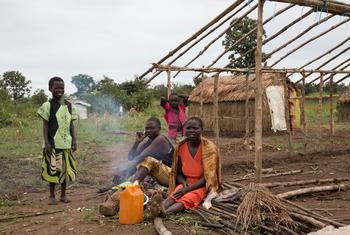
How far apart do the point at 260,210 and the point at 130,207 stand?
1166 mm

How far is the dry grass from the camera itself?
148 inches

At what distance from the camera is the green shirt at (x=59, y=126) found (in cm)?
520

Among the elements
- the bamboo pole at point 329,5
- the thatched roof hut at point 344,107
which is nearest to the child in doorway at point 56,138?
the bamboo pole at point 329,5

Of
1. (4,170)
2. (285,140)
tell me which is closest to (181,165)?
(4,170)

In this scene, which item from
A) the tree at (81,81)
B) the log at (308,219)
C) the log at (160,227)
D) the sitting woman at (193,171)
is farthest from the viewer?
the tree at (81,81)

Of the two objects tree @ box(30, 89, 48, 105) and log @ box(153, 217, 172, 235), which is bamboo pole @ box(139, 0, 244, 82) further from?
tree @ box(30, 89, 48, 105)

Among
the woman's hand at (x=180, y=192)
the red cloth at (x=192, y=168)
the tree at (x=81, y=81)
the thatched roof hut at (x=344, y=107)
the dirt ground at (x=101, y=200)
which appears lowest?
the dirt ground at (x=101, y=200)

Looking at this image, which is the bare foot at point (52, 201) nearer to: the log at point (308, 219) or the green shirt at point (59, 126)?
the green shirt at point (59, 126)

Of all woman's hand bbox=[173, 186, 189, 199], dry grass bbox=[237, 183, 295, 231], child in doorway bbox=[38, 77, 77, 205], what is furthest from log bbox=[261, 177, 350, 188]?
child in doorway bbox=[38, 77, 77, 205]

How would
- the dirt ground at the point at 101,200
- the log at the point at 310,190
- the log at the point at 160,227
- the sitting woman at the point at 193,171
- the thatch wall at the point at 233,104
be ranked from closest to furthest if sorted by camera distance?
the log at the point at 160,227, the dirt ground at the point at 101,200, the sitting woman at the point at 193,171, the log at the point at 310,190, the thatch wall at the point at 233,104

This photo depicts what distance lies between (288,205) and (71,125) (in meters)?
2.74

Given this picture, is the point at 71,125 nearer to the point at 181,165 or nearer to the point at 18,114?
the point at 181,165

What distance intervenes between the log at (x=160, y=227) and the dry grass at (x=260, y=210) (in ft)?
2.10

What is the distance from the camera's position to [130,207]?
3.99 metres
